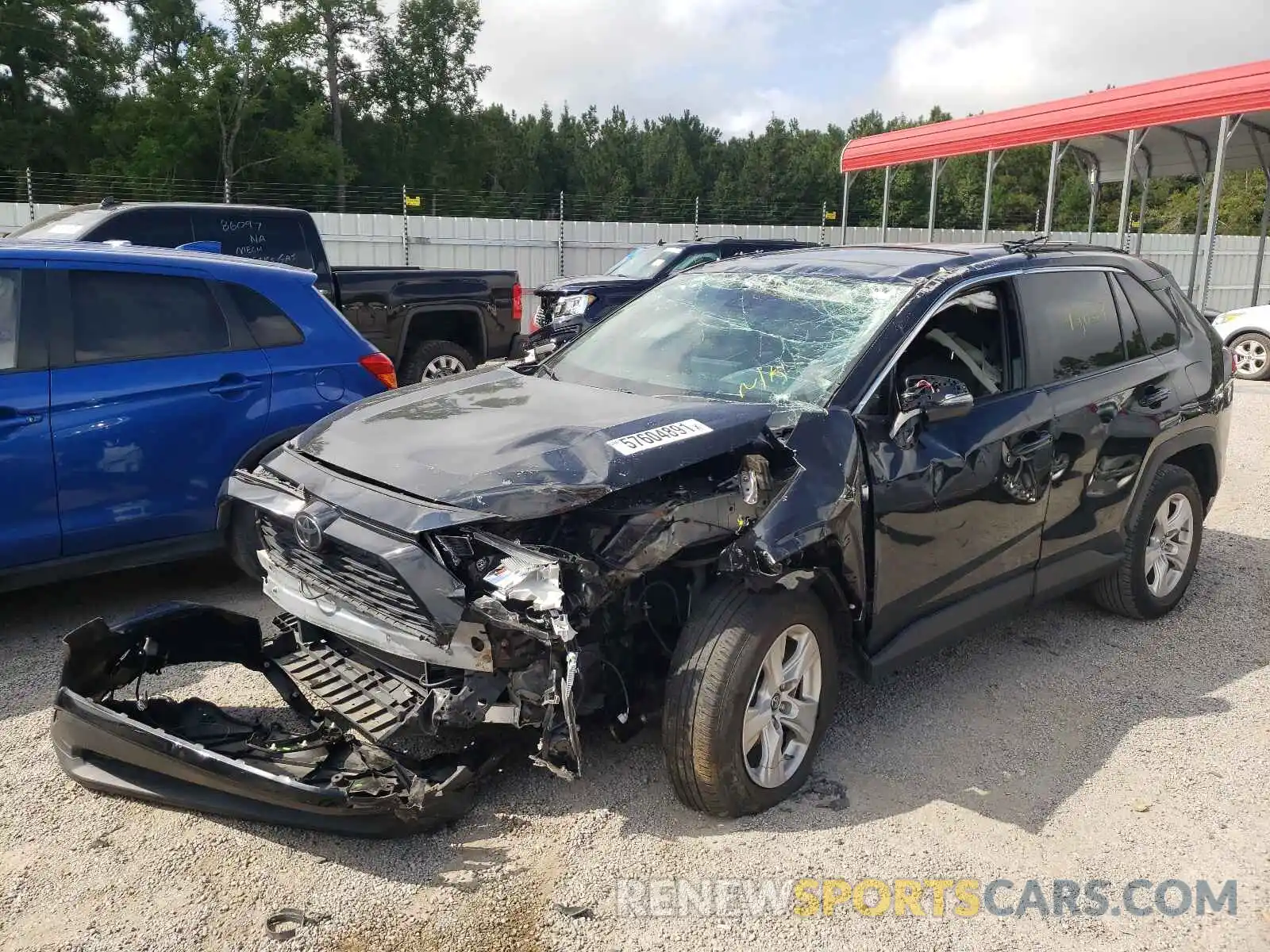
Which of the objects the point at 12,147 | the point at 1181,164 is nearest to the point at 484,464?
the point at 1181,164

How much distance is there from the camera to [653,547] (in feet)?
9.70

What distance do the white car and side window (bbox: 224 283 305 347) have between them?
41.2 ft

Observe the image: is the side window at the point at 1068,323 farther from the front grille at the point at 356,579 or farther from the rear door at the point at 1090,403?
the front grille at the point at 356,579

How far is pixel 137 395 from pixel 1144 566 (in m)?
4.83

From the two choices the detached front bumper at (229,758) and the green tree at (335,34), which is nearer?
the detached front bumper at (229,758)

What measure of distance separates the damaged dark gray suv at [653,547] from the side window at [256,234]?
5948 mm

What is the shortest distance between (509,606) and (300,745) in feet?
3.22

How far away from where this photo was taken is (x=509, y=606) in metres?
2.78

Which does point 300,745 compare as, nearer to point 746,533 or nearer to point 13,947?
point 13,947

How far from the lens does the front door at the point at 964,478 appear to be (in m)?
3.52

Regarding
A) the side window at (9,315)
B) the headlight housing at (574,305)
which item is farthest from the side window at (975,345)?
the headlight housing at (574,305)

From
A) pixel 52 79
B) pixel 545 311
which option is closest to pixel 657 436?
pixel 545 311

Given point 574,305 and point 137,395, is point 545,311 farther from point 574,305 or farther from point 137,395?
point 137,395

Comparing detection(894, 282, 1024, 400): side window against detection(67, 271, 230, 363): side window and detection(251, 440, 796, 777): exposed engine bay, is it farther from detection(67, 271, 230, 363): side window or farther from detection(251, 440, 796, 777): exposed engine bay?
detection(67, 271, 230, 363): side window
